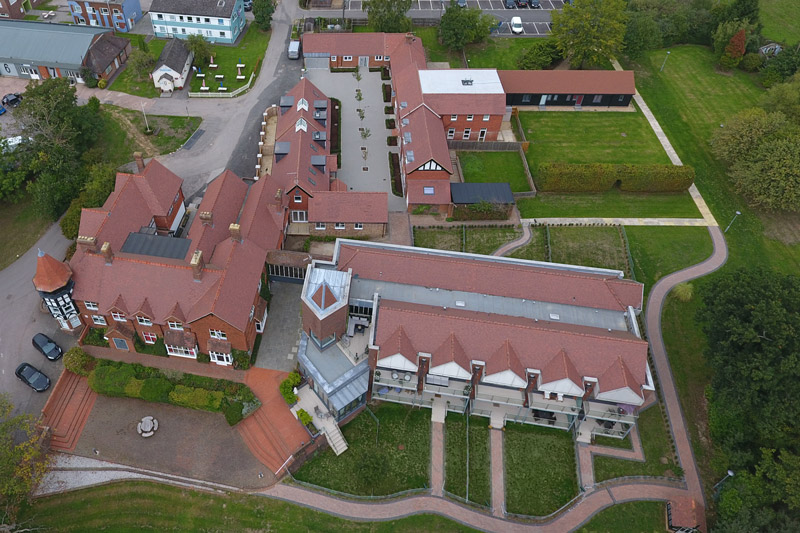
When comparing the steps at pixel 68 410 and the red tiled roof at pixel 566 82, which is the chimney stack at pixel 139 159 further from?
the red tiled roof at pixel 566 82

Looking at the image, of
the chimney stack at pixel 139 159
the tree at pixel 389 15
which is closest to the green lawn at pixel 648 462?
the chimney stack at pixel 139 159

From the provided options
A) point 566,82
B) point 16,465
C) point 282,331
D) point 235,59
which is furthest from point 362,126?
point 16,465

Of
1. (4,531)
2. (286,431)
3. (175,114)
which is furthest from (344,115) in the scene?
(4,531)

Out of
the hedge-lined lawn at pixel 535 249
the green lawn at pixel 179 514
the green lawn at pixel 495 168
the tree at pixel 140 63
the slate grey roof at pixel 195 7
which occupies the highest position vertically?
the slate grey roof at pixel 195 7

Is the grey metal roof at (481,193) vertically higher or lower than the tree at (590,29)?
lower

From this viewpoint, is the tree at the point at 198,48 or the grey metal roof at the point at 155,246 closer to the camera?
the grey metal roof at the point at 155,246

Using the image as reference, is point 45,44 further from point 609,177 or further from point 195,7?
point 609,177

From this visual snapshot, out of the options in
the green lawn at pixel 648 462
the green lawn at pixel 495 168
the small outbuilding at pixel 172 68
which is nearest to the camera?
the green lawn at pixel 648 462

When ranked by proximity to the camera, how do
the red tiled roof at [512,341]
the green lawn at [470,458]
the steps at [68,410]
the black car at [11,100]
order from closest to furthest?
1. the green lawn at [470,458]
2. the red tiled roof at [512,341]
3. the steps at [68,410]
4. the black car at [11,100]
